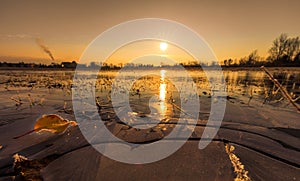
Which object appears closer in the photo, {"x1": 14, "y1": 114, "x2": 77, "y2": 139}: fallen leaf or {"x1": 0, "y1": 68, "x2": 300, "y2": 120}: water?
{"x1": 14, "y1": 114, "x2": 77, "y2": 139}: fallen leaf

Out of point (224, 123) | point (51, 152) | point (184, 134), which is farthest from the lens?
point (224, 123)

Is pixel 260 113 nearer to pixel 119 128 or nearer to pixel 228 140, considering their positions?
pixel 228 140

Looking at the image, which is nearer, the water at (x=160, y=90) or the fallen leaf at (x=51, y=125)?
the fallen leaf at (x=51, y=125)

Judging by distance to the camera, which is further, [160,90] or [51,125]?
[160,90]

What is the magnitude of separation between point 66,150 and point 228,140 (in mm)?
2336

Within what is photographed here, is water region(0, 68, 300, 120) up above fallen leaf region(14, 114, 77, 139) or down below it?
above

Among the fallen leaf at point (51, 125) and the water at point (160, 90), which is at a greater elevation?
the water at point (160, 90)

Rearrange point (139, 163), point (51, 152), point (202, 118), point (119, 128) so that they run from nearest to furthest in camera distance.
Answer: point (139, 163) < point (51, 152) < point (119, 128) < point (202, 118)

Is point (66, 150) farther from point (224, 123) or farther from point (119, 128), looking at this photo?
point (224, 123)

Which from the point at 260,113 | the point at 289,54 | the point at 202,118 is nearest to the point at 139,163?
the point at 202,118

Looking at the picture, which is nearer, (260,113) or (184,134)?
(184,134)

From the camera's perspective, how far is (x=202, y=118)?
11.2ft

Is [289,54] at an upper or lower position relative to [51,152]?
upper

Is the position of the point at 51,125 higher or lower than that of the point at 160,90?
lower
